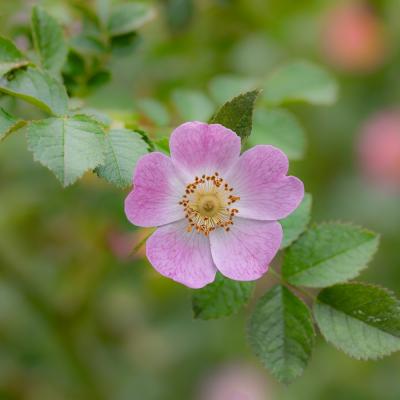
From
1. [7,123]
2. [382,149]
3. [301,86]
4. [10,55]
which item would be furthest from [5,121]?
[382,149]

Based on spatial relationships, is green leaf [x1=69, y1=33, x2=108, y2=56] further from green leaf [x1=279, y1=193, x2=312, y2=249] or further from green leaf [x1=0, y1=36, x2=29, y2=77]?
green leaf [x1=279, y1=193, x2=312, y2=249]

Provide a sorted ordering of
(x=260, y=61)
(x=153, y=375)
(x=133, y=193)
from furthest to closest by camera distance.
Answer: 1. (x=260, y=61)
2. (x=153, y=375)
3. (x=133, y=193)

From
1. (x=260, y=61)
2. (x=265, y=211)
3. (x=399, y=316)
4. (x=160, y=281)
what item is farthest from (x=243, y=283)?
(x=260, y=61)

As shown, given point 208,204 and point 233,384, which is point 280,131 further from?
point 233,384

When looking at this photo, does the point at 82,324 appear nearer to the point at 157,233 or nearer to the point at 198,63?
the point at 198,63

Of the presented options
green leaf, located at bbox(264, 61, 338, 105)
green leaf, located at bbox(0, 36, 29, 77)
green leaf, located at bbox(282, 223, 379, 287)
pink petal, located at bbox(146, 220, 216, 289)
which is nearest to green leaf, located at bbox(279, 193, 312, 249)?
green leaf, located at bbox(282, 223, 379, 287)

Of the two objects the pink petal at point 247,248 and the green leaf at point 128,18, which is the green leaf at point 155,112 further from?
the pink petal at point 247,248
